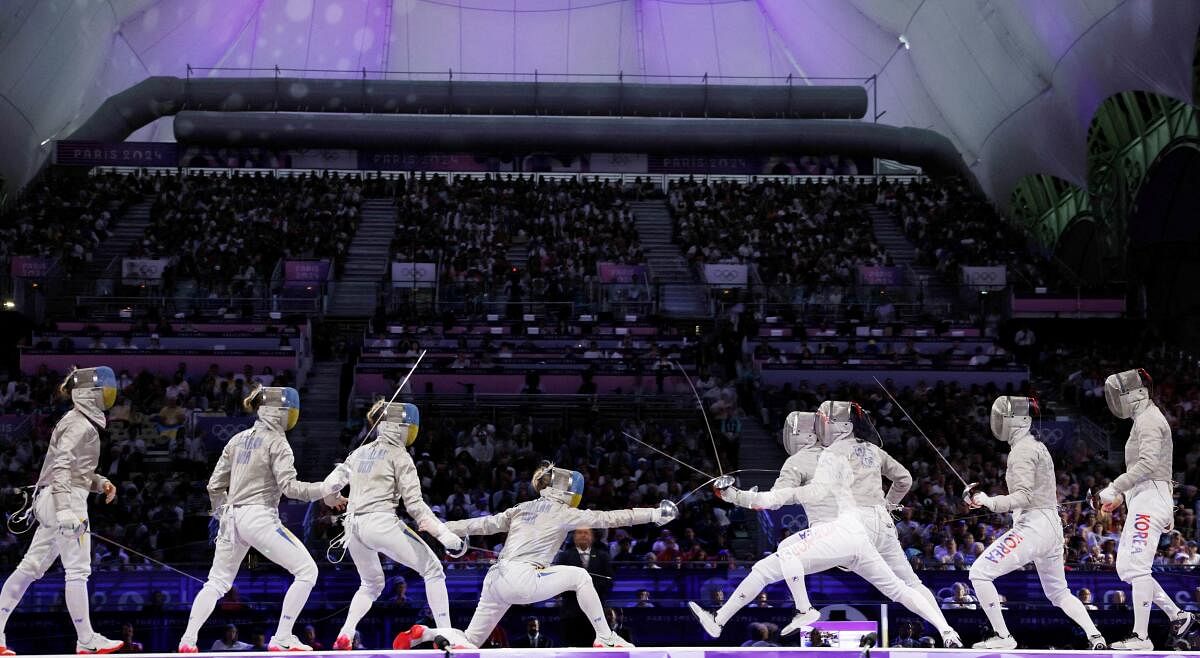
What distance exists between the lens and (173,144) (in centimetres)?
3344

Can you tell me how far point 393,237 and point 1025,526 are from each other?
20848 mm

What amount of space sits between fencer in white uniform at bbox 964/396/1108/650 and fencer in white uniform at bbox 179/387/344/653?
15.0 feet

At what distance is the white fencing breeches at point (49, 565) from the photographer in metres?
8.78

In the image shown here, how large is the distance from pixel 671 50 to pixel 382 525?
30.5m

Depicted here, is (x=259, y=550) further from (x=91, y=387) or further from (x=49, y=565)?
(x=91, y=387)

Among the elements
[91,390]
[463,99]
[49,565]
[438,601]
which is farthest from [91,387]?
[463,99]

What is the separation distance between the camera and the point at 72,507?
896 cm

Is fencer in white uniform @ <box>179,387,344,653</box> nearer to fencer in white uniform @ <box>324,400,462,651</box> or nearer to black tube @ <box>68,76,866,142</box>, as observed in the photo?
fencer in white uniform @ <box>324,400,462,651</box>

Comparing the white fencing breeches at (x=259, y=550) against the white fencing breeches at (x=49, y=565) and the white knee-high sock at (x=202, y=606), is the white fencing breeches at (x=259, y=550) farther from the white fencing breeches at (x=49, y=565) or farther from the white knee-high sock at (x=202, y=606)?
the white fencing breeches at (x=49, y=565)

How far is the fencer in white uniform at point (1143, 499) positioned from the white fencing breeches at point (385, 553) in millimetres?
4680

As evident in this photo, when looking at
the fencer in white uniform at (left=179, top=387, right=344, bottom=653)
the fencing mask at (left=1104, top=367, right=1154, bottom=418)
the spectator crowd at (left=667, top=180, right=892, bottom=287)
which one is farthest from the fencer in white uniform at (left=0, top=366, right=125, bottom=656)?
the spectator crowd at (left=667, top=180, right=892, bottom=287)

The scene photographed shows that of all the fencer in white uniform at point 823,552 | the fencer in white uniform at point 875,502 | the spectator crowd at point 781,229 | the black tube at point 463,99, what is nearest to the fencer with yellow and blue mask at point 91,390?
the fencer in white uniform at point 823,552

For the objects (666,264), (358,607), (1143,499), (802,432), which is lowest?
(358,607)

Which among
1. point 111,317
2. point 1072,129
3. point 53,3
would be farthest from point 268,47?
point 1072,129
